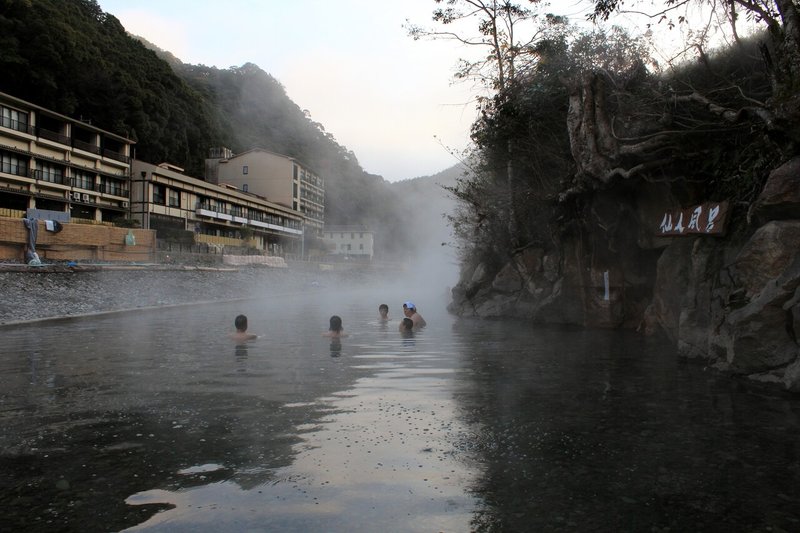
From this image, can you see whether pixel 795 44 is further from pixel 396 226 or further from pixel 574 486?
pixel 396 226

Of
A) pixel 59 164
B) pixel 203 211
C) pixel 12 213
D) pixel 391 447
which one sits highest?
pixel 59 164

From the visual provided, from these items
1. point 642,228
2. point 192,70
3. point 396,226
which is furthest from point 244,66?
point 642,228

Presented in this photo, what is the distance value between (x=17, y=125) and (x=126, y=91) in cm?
1299

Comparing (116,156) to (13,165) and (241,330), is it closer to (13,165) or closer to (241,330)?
(13,165)

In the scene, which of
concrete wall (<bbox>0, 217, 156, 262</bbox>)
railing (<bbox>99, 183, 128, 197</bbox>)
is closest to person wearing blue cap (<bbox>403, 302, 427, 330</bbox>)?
concrete wall (<bbox>0, 217, 156, 262</bbox>)

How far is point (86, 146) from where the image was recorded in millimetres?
38625

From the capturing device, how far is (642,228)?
11.8 m

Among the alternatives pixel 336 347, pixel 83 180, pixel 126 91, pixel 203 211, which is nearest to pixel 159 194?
pixel 203 211

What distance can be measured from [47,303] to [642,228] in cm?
1622

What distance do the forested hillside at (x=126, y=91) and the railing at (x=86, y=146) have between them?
12.6 ft

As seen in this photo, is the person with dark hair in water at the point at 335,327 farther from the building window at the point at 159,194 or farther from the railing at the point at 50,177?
the building window at the point at 159,194

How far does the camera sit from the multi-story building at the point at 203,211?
41.9 metres

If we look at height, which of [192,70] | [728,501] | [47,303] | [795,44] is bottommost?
[728,501]

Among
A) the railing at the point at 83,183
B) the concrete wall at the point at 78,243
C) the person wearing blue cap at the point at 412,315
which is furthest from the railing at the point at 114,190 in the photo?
the person wearing blue cap at the point at 412,315
